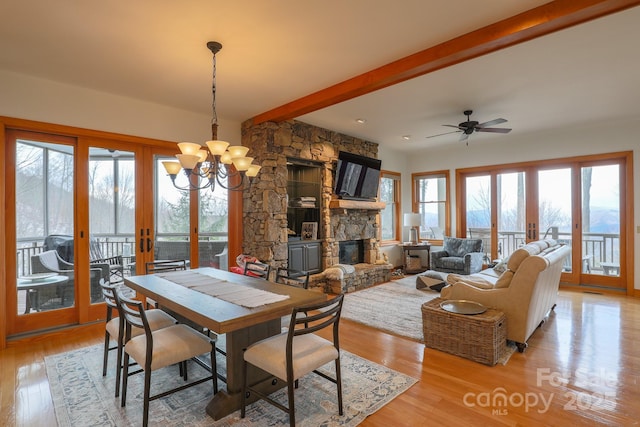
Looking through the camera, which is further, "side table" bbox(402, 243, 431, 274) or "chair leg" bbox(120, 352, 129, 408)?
"side table" bbox(402, 243, 431, 274)

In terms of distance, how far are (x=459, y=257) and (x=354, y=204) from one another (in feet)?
7.93

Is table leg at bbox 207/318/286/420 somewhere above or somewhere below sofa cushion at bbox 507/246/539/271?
below

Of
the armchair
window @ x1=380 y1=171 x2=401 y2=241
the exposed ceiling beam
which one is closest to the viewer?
the exposed ceiling beam

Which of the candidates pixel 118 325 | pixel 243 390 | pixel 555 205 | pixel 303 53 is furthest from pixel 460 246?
pixel 118 325

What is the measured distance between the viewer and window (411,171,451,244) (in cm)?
734

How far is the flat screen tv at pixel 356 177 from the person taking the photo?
571 centimetres

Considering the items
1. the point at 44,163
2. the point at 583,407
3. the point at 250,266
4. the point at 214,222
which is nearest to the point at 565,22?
the point at 583,407

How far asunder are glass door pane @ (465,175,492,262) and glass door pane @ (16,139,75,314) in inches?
275

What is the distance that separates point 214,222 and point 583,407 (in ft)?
14.6

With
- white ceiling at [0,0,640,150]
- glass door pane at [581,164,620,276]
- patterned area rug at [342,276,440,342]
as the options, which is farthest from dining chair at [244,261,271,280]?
glass door pane at [581,164,620,276]

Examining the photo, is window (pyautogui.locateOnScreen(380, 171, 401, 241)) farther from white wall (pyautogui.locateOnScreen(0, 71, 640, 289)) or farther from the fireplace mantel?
the fireplace mantel

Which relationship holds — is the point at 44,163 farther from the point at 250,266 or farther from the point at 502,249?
the point at 502,249

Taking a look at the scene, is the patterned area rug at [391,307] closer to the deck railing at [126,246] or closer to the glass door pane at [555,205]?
the deck railing at [126,246]

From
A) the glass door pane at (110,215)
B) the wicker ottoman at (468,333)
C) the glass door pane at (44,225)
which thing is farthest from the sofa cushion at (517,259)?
the glass door pane at (44,225)
